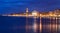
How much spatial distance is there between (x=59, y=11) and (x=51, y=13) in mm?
8759

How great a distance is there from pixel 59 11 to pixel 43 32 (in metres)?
126

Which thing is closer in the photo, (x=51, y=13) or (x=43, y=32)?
(x=43, y=32)

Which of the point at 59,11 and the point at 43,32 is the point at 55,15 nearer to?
the point at 59,11

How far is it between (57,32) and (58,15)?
129 m

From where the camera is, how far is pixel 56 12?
15938 cm

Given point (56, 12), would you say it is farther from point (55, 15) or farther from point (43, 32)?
point (43, 32)

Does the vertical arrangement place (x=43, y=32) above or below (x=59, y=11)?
below

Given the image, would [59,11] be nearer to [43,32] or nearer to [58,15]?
[58,15]

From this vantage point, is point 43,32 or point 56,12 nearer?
point 43,32

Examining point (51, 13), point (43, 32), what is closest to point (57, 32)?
point (43, 32)

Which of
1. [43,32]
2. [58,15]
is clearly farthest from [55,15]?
[43,32]

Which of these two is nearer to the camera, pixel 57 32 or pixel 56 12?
pixel 57 32

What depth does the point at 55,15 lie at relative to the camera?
536ft

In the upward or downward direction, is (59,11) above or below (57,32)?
above
